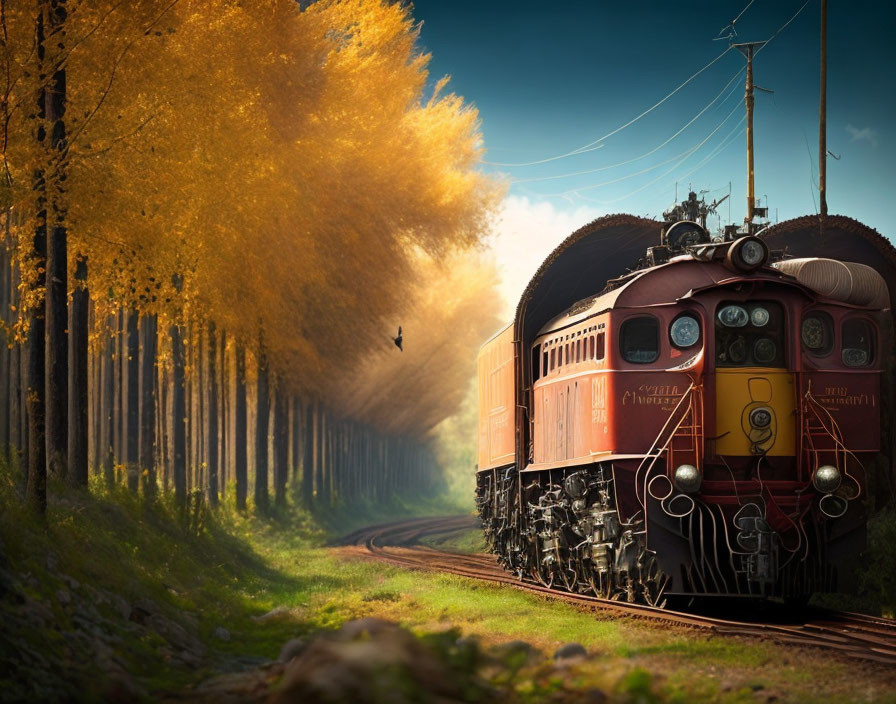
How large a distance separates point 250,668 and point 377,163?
14335 millimetres

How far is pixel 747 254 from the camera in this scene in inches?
569

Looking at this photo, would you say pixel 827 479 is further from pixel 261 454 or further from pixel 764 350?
pixel 261 454

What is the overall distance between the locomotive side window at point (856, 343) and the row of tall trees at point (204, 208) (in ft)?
29.0

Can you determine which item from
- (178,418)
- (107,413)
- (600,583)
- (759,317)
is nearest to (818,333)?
(759,317)

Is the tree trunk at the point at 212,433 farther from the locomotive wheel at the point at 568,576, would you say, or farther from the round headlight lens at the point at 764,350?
the round headlight lens at the point at 764,350

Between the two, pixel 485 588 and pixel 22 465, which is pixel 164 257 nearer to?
pixel 22 465

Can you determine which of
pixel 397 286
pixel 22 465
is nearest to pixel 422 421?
pixel 397 286

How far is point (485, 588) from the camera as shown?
1820 centimetres

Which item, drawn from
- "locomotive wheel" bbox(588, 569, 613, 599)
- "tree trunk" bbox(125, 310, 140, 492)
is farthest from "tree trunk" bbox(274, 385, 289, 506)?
"locomotive wheel" bbox(588, 569, 613, 599)

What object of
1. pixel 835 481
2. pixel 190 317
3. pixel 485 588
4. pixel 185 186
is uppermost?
pixel 185 186

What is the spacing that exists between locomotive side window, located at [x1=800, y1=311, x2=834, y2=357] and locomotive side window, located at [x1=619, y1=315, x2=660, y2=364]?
6.33ft

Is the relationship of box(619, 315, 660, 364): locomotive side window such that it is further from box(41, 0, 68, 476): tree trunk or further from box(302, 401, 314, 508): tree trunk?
box(302, 401, 314, 508): tree trunk

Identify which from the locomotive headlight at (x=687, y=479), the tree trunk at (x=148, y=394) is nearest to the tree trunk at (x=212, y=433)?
the tree trunk at (x=148, y=394)

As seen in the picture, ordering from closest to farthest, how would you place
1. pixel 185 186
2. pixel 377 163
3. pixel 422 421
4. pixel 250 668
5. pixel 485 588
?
1. pixel 250 668
2. pixel 185 186
3. pixel 485 588
4. pixel 377 163
5. pixel 422 421
